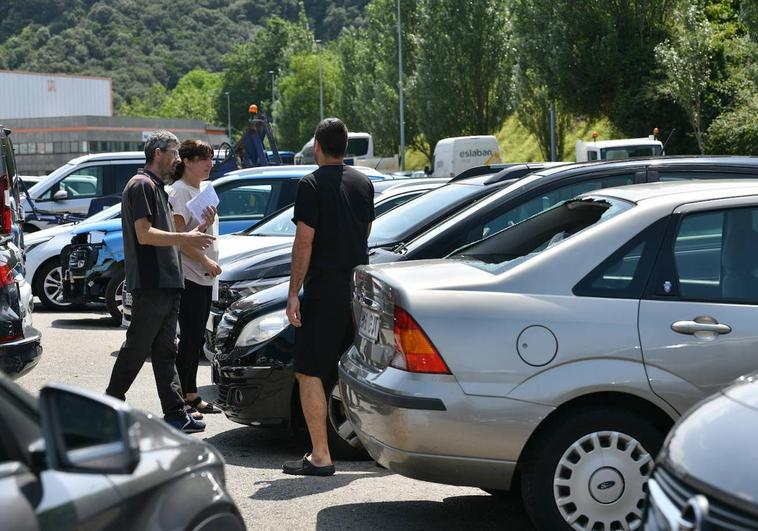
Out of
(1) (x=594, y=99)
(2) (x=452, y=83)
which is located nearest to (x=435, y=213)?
(1) (x=594, y=99)

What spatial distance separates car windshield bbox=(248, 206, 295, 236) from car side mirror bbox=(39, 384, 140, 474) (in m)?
8.37

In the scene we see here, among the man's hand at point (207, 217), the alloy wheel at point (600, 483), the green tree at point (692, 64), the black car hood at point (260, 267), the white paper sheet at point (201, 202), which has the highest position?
the green tree at point (692, 64)

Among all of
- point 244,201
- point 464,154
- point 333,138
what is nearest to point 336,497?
point 333,138

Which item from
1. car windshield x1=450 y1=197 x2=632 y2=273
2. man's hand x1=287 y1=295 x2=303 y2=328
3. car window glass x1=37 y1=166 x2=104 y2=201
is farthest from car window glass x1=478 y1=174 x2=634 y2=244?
car window glass x1=37 y1=166 x2=104 y2=201

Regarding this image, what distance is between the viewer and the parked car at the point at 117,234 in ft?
43.2

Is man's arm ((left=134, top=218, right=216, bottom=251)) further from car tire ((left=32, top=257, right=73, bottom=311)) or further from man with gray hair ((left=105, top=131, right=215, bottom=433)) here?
car tire ((left=32, top=257, right=73, bottom=311))

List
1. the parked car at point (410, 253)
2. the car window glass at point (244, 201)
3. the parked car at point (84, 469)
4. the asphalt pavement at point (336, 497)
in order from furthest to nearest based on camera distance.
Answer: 1. the car window glass at point (244, 201)
2. the parked car at point (410, 253)
3. the asphalt pavement at point (336, 497)
4. the parked car at point (84, 469)

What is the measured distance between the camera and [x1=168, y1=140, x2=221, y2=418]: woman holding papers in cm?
790

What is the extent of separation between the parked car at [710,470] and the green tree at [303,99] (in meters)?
92.1

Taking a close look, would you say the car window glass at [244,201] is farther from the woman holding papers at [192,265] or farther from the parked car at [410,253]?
the parked car at [410,253]

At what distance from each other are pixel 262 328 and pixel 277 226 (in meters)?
4.39

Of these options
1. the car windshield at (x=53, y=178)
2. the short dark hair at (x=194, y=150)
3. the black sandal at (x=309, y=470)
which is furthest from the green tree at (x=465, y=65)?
the black sandal at (x=309, y=470)

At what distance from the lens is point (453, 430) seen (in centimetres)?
475

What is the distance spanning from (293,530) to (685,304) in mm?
2112
